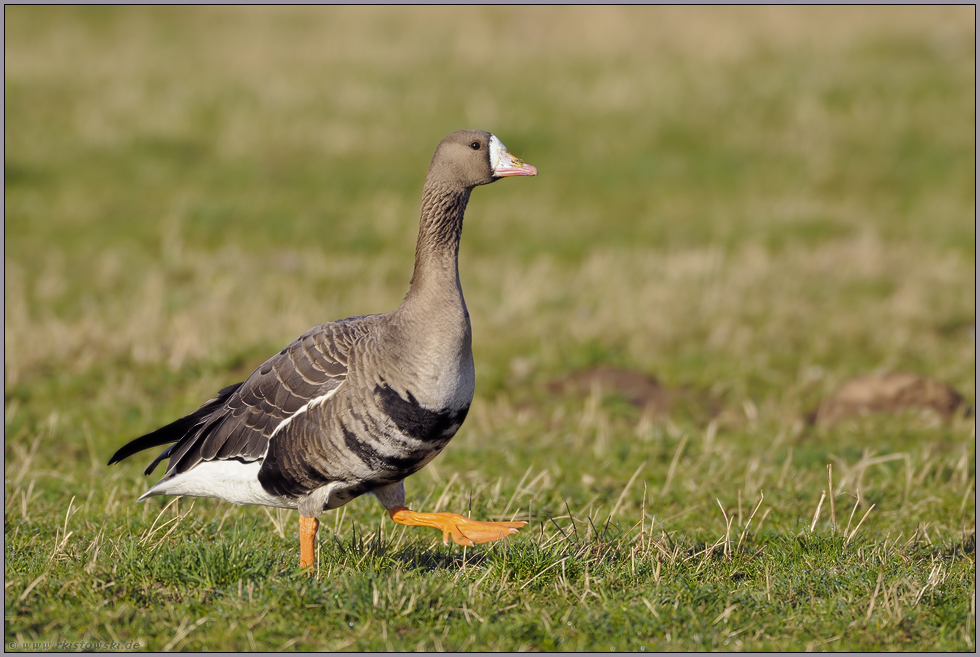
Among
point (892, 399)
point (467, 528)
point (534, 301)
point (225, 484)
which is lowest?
point (892, 399)

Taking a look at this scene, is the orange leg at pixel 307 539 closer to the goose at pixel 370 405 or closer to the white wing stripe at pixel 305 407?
the goose at pixel 370 405

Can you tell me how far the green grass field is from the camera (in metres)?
4.71

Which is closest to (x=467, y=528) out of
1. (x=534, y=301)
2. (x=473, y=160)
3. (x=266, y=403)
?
(x=266, y=403)

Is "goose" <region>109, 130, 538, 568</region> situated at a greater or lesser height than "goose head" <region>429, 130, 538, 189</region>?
lesser

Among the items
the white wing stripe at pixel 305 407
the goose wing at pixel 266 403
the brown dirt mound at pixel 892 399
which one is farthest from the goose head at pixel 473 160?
the brown dirt mound at pixel 892 399

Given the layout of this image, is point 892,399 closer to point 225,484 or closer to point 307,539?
point 307,539

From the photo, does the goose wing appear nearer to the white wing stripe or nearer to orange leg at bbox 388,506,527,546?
the white wing stripe

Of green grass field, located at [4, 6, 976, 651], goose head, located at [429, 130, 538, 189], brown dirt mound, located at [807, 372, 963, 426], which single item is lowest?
brown dirt mound, located at [807, 372, 963, 426]

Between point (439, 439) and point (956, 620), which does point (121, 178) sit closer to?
point (439, 439)

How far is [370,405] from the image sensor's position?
5020mm

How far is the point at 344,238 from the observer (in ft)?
50.6

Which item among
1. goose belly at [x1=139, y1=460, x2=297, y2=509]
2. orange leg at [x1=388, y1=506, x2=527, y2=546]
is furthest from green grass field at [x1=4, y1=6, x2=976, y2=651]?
goose belly at [x1=139, y1=460, x2=297, y2=509]

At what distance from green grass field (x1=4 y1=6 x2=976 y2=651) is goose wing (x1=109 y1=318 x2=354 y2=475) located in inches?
19.5

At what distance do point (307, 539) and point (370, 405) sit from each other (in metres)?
0.83
